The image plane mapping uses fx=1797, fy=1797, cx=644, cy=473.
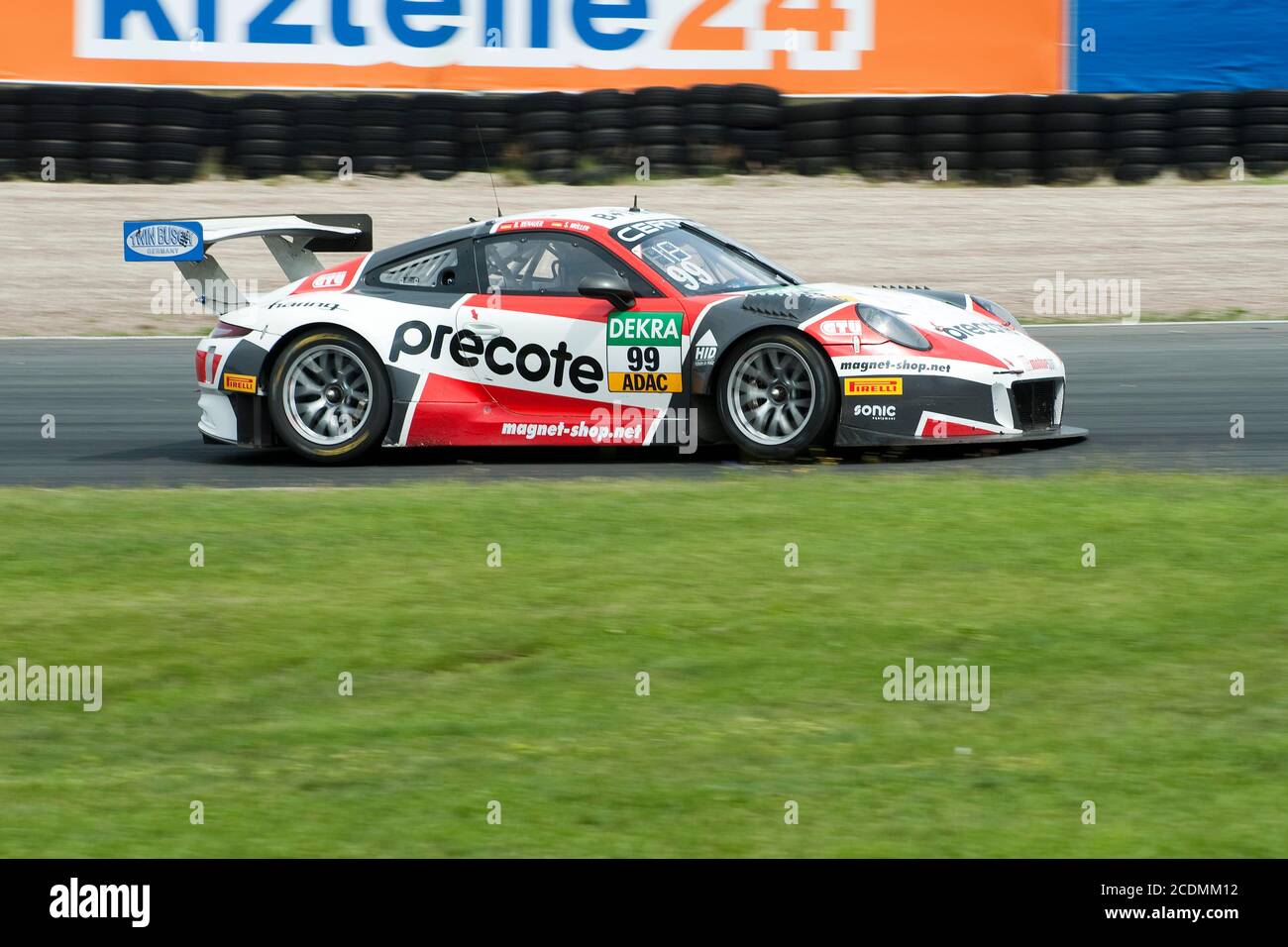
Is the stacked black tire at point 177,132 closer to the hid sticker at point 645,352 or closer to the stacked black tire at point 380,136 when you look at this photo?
the stacked black tire at point 380,136

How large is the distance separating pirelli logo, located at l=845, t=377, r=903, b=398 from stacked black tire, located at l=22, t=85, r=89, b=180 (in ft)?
41.6

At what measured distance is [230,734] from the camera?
507 cm

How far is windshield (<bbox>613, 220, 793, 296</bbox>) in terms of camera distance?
9.20 meters

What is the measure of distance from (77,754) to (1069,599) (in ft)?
10.8

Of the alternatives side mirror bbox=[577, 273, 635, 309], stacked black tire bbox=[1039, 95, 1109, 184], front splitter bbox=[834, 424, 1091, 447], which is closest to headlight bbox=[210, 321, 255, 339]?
side mirror bbox=[577, 273, 635, 309]

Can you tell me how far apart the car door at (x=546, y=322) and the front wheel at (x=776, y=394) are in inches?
15.9

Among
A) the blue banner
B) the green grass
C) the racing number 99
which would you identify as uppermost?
the blue banner

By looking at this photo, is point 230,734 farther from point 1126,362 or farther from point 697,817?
point 1126,362

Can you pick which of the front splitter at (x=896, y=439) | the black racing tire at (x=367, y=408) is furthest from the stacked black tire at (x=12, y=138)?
the front splitter at (x=896, y=439)

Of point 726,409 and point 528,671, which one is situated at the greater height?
point 726,409

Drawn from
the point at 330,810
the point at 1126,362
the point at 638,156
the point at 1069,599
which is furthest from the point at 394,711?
the point at 638,156

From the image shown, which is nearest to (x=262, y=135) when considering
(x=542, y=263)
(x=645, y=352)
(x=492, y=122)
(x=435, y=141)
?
(x=435, y=141)

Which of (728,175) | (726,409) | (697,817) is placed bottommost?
(697,817)

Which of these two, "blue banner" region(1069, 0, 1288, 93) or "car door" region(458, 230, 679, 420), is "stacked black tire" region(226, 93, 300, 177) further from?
"car door" region(458, 230, 679, 420)
